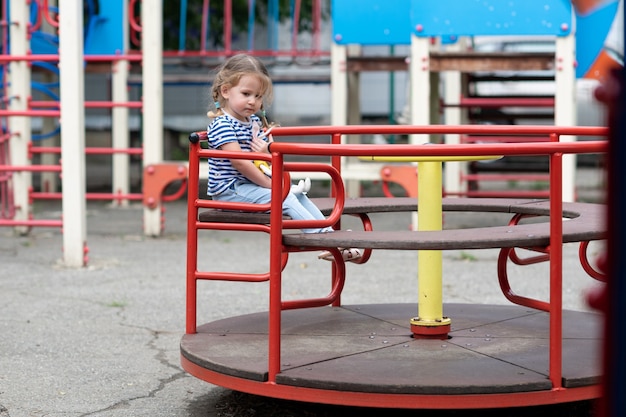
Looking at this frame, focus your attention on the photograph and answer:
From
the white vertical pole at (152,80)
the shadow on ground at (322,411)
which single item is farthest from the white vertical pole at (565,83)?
the shadow on ground at (322,411)

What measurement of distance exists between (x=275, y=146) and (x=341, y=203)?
0.37 meters

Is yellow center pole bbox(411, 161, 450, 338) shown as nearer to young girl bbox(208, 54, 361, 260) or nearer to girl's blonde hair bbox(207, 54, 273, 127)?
young girl bbox(208, 54, 361, 260)

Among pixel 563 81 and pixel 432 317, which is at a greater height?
pixel 563 81

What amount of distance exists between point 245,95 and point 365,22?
17.5 feet

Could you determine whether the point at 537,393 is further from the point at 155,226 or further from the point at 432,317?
the point at 155,226

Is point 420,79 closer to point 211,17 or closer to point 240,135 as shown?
point 240,135

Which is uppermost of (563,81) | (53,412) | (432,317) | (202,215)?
(563,81)

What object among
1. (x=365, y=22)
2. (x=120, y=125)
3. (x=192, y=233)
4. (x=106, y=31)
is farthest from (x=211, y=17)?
(x=192, y=233)

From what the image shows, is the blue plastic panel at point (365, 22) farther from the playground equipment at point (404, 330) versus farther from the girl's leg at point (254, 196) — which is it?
the girl's leg at point (254, 196)

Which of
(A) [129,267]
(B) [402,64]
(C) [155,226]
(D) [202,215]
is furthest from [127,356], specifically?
(B) [402,64]

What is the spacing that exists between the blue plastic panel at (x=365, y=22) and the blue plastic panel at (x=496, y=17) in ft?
4.41

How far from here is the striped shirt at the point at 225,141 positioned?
143 inches

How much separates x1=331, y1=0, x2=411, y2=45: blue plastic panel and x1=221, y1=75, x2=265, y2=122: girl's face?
5.12 meters

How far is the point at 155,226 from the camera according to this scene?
8055 mm
